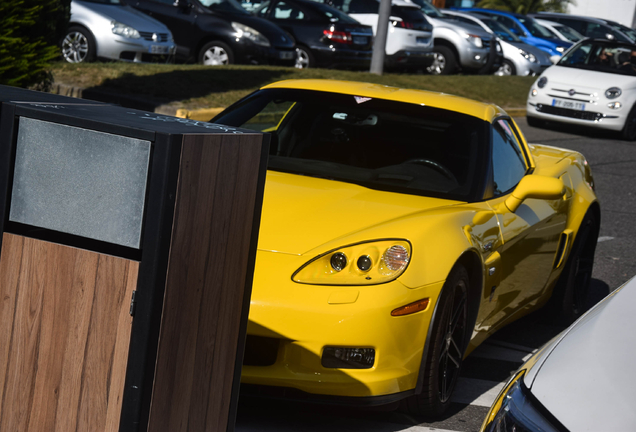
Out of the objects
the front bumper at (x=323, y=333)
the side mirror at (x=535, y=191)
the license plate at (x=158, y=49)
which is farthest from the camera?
the license plate at (x=158, y=49)

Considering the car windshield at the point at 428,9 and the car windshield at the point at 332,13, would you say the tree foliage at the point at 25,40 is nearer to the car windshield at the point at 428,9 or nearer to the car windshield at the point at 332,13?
the car windshield at the point at 332,13

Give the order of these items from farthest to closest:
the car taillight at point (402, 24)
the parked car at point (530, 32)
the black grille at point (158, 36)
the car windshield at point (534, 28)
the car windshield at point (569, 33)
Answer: the car windshield at point (569, 33) < the car windshield at point (534, 28) < the parked car at point (530, 32) < the car taillight at point (402, 24) < the black grille at point (158, 36)

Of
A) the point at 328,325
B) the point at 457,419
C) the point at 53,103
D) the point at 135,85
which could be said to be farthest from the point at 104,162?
the point at 135,85

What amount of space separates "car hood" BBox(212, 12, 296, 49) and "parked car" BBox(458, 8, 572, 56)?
11.0 meters

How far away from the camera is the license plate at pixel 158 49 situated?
1354 cm

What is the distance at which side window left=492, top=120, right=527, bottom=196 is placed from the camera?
16.0 feet

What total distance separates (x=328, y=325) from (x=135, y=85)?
8.60 meters

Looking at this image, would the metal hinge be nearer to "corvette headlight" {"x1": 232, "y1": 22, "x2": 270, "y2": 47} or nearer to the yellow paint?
the yellow paint

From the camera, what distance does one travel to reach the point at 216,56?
14781 mm

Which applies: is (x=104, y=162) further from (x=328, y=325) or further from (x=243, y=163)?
(x=328, y=325)

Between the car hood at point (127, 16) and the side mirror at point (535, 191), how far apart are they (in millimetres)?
9541

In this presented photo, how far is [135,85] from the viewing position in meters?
11.5

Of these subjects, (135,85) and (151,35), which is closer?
(135,85)

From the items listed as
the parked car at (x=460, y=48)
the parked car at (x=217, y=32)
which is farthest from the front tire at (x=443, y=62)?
the parked car at (x=217, y=32)
